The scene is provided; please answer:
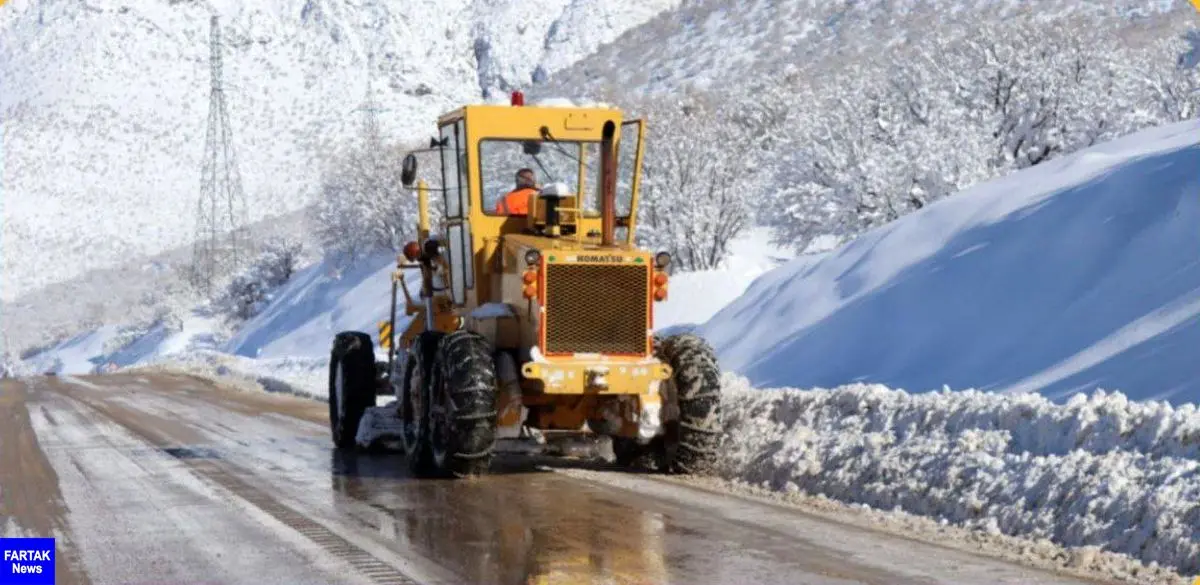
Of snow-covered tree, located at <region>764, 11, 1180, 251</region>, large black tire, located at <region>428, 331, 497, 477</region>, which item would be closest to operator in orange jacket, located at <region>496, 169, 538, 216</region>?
large black tire, located at <region>428, 331, 497, 477</region>

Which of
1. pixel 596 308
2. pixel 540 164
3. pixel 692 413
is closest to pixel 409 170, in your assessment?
pixel 540 164

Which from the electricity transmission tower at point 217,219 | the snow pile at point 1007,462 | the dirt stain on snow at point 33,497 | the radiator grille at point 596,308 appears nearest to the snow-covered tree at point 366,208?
the electricity transmission tower at point 217,219

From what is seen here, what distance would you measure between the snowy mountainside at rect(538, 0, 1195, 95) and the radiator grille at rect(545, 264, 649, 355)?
73.7 m

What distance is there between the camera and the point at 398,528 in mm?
10281

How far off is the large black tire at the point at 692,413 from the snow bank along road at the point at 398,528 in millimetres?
413

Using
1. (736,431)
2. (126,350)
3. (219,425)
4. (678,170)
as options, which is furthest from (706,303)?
(126,350)

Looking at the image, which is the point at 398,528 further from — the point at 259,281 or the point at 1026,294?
the point at 259,281

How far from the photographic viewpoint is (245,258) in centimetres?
8331

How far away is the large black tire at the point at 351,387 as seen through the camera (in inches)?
651

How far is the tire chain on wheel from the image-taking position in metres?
13.0

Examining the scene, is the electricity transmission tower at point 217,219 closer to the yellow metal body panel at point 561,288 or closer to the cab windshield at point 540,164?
the cab windshield at point 540,164

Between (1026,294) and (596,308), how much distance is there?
6.87m

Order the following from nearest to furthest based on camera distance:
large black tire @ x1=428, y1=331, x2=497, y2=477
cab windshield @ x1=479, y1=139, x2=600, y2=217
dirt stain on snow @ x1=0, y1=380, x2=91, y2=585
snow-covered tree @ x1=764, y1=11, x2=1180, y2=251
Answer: dirt stain on snow @ x1=0, y1=380, x2=91, y2=585 < large black tire @ x1=428, y1=331, x2=497, y2=477 < cab windshield @ x1=479, y1=139, x2=600, y2=217 < snow-covered tree @ x1=764, y1=11, x2=1180, y2=251

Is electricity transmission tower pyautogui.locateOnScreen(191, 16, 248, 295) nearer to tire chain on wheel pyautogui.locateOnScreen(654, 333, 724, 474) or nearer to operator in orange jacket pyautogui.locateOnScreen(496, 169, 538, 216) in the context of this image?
operator in orange jacket pyautogui.locateOnScreen(496, 169, 538, 216)
